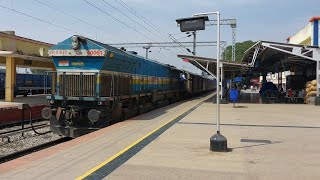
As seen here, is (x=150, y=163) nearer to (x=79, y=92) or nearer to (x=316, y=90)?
(x=79, y=92)

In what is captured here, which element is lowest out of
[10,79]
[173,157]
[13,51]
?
[173,157]

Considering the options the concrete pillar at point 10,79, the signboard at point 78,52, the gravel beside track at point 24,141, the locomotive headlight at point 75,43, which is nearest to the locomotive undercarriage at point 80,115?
the gravel beside track at point 24,141

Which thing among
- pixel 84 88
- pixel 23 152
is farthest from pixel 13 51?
pixel 23 152

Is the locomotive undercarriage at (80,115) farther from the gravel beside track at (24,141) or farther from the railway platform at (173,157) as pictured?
the railway platform at (173,157)

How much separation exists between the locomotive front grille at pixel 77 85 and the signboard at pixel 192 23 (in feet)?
17.0

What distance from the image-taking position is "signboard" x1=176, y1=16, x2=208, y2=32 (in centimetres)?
1035

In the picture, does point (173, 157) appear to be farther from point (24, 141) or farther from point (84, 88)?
point (24, 141)

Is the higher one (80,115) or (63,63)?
(63,63)

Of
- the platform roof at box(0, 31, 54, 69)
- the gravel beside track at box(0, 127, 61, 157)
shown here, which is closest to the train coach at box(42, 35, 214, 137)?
the gravel beside track at box(0, 127, 61, 157)

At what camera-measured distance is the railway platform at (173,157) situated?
757 centimetres

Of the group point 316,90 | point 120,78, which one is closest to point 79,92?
point 120,78

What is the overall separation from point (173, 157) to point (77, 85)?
6942mm

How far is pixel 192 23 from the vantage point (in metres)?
10.5

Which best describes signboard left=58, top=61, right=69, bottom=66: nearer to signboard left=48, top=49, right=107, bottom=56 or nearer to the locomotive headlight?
signboard left=48, top=49, right=107, bottom=56
